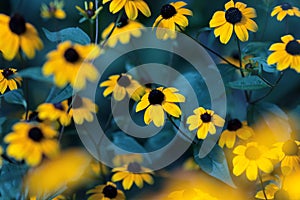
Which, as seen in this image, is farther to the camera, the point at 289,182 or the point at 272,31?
the point at 272,31

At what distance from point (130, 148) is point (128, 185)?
0.22 ft

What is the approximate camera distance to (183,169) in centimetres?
113

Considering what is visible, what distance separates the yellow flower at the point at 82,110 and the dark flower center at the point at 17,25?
0.19 meters

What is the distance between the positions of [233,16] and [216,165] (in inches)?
9.6

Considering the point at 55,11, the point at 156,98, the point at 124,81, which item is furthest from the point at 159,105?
the point at 55,11

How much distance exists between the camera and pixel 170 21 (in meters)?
0.88

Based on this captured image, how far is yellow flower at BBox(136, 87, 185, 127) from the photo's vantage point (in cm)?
82

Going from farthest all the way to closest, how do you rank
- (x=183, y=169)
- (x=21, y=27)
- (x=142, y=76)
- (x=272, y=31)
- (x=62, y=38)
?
(x=272, y=31)
(x=183, y=169)
(x=142, y=76)
(x=62, y=38)
(x=21, y=27)

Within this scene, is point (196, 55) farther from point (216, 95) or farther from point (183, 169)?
point (183, 169)

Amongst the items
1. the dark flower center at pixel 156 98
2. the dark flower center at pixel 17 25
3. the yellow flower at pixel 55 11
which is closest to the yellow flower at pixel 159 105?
the dark flower center at pixel 156 98

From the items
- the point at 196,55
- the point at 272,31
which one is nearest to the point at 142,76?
the point at 196,55

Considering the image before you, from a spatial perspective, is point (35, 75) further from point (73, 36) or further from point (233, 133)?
point (233, 133)

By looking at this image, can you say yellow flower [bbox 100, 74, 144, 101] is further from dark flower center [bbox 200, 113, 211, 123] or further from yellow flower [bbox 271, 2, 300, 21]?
yellow flower [bbox 271, 2, 300, 21]

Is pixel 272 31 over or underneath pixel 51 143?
underneath
